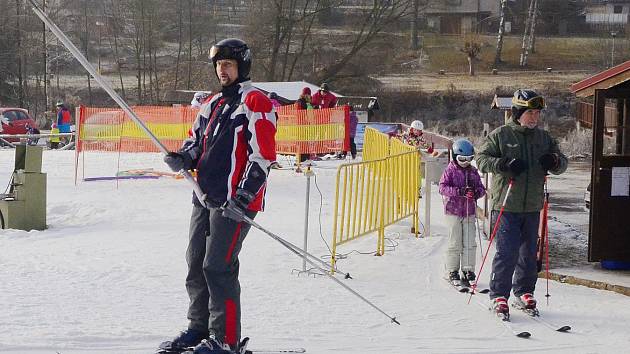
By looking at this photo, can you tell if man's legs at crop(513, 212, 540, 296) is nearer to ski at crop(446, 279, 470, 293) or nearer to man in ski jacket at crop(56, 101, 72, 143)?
ski at crop(446, 279, 470, 293)

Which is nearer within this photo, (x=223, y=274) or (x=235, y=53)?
(x=223, y=274)

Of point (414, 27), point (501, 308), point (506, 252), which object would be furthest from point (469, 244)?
point (414, 27)

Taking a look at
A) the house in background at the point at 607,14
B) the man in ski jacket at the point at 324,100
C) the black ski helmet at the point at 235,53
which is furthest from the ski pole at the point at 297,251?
the house in background at the point at 607,14

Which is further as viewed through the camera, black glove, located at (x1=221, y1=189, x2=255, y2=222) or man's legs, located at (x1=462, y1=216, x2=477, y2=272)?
man's legs, located at (x1=462, y1=216, x2=477, y2=272)

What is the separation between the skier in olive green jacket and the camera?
7270 mm

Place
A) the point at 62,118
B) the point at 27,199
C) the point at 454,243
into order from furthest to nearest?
the point at 62,118 < the point at 27,199 < the point at 454,243

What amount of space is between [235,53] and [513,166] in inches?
95.7

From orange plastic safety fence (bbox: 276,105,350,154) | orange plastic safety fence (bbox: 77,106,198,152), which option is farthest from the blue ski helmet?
orange plastic safety fence (bbox: 77,106,198,152)

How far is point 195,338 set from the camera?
600cm

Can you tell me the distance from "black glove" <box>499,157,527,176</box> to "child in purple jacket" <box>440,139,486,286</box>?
1342 millimetres

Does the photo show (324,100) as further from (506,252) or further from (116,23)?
(116,23)

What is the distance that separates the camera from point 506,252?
292 inches

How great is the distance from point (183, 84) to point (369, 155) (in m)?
39.8

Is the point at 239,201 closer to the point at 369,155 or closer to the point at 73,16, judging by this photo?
the point at 369,155
